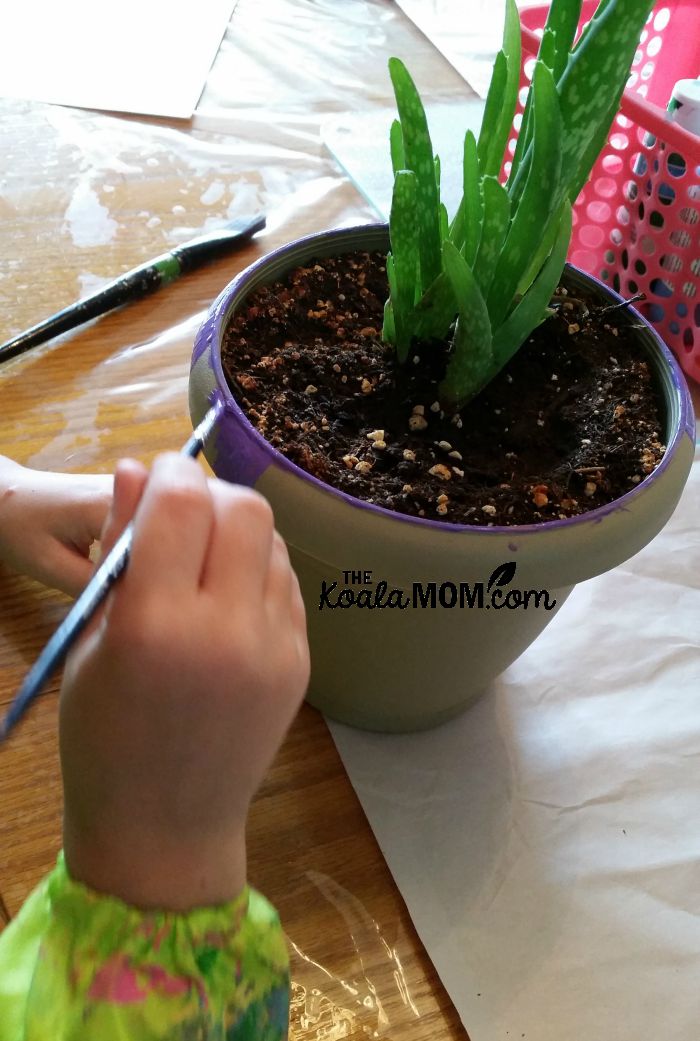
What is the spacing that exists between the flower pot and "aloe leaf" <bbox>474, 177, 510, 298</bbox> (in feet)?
0.34

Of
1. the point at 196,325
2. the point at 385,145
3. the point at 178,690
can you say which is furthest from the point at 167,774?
the point at 385,145

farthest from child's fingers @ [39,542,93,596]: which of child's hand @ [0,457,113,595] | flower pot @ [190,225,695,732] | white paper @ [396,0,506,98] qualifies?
white paper @ [396,0,506,98]

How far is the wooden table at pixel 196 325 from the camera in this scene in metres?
0.36

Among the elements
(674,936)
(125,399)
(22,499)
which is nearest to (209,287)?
(125,399)

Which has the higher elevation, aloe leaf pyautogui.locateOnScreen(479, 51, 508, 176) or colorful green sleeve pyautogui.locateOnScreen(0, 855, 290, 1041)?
aloe leaf pyautogui.locateOnScreen(479, 51, 508, 176)

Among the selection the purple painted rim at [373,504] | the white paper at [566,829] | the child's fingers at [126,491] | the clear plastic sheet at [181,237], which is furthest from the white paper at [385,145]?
the child's fingers at [126,491]

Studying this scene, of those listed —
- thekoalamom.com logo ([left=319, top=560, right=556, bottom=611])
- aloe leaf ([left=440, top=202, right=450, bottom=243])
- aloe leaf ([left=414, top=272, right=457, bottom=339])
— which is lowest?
thekoalamom.com logo ([left=319, top=560, right=556, bottom=611])

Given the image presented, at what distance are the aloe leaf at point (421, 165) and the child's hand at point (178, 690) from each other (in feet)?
0.60

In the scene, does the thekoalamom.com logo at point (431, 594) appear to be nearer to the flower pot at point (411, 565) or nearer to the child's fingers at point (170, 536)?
the flower pot at point (411, 565)

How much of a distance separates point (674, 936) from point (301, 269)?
0.36 metres

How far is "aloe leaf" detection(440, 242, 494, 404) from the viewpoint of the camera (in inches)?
13.0

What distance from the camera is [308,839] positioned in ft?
1.28

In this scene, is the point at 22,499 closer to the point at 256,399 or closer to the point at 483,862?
the point at 256,399

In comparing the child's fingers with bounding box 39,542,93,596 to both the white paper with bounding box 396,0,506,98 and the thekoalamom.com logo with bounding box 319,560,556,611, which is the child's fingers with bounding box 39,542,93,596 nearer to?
the thekoalamom.com logo with bounding box 319,560,556,611
